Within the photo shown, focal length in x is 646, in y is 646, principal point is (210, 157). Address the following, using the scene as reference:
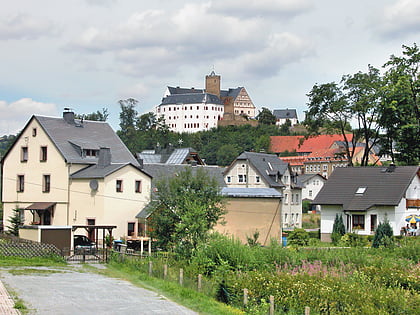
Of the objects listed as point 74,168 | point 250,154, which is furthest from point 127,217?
point 250,154

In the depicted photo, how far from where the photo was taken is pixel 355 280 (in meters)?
22.7

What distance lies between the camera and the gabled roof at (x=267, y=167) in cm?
7388

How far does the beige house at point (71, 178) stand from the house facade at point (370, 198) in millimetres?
15141

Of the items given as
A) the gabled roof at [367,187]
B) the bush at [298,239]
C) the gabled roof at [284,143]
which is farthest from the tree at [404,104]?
the gabled roof at [284,143]

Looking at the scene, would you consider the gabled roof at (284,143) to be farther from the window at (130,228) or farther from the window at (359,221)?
the window at (130,228)

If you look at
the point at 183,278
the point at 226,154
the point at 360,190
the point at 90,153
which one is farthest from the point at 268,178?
the point at 226,154

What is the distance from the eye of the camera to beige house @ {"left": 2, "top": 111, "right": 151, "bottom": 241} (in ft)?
154

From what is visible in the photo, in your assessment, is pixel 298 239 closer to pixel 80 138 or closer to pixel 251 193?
pixel 251 193

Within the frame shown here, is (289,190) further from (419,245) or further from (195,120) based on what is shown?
(195,120)

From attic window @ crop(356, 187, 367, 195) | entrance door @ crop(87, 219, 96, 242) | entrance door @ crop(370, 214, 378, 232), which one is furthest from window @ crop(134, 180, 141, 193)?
entrance door @ crop(370, 214, 378, 232)

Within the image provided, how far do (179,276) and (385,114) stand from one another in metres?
38.6

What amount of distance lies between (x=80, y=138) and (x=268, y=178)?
2827 centimetres

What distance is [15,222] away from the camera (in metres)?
48.3

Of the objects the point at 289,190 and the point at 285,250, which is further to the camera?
the point at 289,190
